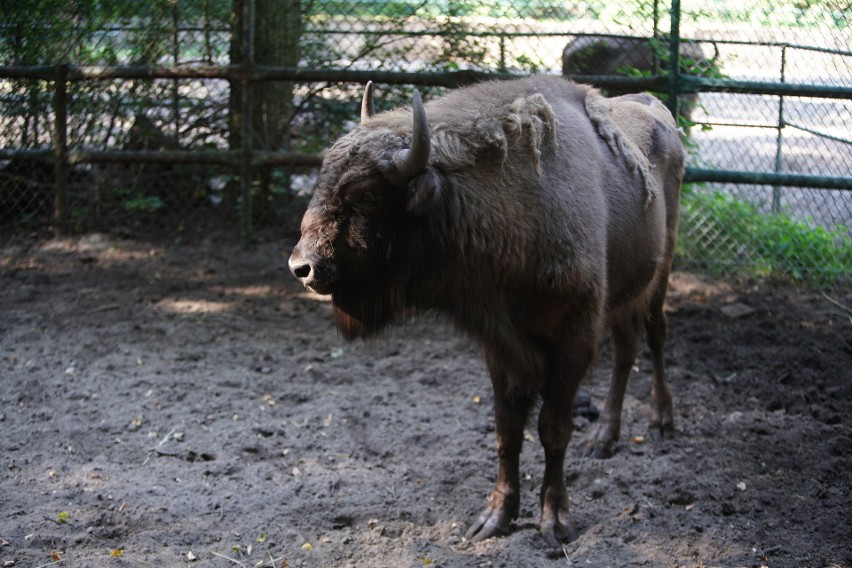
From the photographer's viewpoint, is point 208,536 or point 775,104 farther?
point 775,104

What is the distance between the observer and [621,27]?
6.93 m

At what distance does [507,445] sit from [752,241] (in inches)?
155

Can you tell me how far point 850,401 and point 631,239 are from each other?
185 centimetres

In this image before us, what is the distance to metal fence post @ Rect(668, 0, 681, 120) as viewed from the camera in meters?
6.38

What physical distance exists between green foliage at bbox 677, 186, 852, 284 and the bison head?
4.16 meters

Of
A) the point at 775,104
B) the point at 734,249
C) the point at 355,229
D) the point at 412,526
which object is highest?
the point at 775,104

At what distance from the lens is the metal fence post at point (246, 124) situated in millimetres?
7238

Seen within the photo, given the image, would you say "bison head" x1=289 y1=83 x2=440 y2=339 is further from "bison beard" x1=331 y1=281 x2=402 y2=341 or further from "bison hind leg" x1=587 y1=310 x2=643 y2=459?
"bison hind leg" x1=587 y1=310 x2=643 y2=459

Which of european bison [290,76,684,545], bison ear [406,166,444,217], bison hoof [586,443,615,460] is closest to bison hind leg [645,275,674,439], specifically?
A: bison hoof [586,443,615,460]

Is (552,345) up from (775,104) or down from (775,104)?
down

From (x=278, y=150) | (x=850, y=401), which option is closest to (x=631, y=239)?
(x=850, y=401)

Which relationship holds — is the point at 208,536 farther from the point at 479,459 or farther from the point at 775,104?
the point at 775,104

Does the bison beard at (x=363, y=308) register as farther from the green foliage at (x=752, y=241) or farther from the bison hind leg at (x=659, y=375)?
the green foliage at (x=752, y=241)

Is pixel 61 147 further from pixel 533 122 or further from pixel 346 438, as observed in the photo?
pixel 533 122
